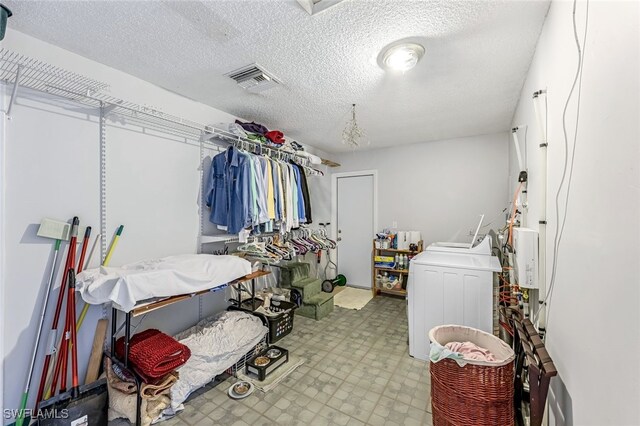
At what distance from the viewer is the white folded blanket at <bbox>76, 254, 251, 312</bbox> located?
1.50 m

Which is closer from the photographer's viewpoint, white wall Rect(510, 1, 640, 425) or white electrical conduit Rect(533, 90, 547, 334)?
white wall Rect(510, 1, 640, 425)

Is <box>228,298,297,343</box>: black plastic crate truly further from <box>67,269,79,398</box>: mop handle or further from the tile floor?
<box>67,269,79,398</box>: mop handle

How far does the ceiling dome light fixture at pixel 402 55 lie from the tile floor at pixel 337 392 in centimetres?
238

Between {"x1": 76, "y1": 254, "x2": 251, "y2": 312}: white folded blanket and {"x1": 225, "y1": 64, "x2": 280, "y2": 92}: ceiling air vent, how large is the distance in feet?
4.80

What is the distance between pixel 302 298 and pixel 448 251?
6.06 feet

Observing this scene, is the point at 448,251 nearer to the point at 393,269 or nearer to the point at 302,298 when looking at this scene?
the point at 393,269

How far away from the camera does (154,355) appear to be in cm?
165

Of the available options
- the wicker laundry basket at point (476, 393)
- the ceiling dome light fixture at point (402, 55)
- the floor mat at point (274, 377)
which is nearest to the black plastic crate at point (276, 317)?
the floor mat at point (274, 377)

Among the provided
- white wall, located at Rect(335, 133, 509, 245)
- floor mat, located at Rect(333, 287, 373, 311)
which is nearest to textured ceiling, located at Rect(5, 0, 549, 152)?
white wall, located at Rect(335, 133, 509, 245)

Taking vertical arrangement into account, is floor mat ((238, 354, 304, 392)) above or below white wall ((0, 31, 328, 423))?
below

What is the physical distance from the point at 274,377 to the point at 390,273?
261cm

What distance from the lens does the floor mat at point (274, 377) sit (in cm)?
200

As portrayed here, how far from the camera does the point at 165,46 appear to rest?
5.47 ft

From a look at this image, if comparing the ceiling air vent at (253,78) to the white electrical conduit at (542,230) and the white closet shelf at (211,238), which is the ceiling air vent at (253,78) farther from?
the white electrical conduit at (542,230)
